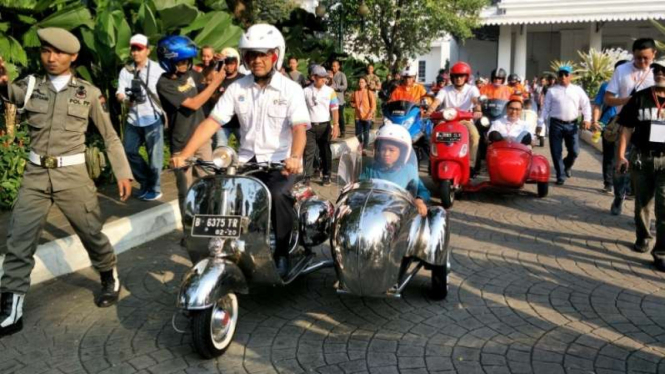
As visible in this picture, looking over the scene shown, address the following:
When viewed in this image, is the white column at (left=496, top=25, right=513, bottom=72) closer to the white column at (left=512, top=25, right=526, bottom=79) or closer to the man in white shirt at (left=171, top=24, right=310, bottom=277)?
the white column at (left=512, top=25, right=526, bottom=79)

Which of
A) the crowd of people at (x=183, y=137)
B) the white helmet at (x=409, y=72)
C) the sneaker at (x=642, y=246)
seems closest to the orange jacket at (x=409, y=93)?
the white helmet at (x=409, y=72)

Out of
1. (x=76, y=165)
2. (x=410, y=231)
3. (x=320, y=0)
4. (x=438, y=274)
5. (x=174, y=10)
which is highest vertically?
(x=320, y=0)

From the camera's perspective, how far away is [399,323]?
4238 millimetres

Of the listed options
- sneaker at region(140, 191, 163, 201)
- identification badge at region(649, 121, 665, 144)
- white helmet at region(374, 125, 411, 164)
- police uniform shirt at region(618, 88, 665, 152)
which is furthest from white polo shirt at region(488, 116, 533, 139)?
sneaker at region(140, 191, 163, 201)

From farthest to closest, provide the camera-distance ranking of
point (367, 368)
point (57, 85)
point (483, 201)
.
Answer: point (483, 201)
point (57, 85)
point (367, 368)

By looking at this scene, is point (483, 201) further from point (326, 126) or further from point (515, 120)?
point (326, 126)

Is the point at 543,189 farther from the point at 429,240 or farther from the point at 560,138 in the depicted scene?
the point at 429,240

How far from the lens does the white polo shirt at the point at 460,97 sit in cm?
888

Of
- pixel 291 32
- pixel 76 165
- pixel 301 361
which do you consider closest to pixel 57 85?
pixel 76 165

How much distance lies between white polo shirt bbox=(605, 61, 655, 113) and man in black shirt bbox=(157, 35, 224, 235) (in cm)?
477

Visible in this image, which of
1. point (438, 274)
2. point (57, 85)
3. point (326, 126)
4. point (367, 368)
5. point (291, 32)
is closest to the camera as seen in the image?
point (367, 368)

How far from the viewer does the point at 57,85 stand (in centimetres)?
418

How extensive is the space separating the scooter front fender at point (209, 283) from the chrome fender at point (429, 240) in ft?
4.15

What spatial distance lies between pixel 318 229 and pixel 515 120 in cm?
493
